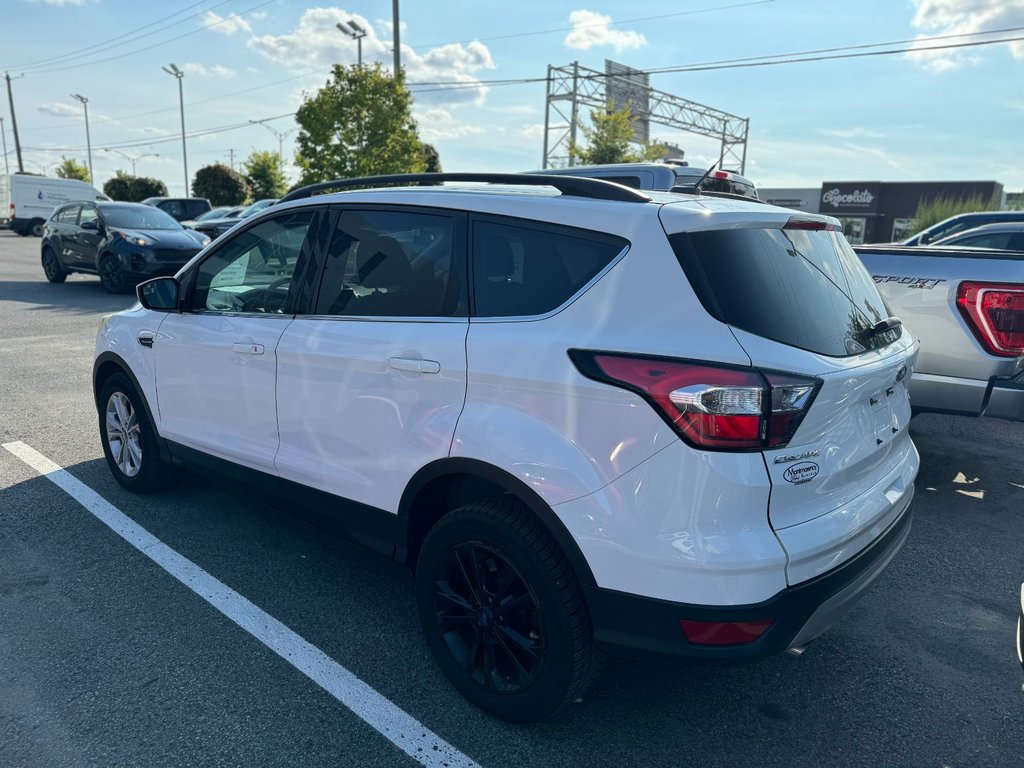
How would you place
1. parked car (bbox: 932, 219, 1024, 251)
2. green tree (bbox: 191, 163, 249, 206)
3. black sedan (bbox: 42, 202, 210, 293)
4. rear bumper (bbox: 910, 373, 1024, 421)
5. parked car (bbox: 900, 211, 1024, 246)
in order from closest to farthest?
1. rear bumper (bbox: 910, 373, 1024, 421)
2. parked car (bbox: 932, 219, 1024, 251)
3. parked car (bbox: 900, 211, 1024, 246)
4. black sedan (bbox: 42, 202, 210, 293)
5. green tree (bbox: 191, 163, 249, 206)

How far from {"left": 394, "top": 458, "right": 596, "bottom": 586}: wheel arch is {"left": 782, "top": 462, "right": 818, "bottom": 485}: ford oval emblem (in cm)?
65

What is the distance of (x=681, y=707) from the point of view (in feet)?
8.97

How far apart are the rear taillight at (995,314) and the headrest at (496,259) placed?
130 inches

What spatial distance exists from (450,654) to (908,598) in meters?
2.31

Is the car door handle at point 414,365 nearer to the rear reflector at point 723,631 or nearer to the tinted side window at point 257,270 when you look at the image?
the tinted side window at point 257,270

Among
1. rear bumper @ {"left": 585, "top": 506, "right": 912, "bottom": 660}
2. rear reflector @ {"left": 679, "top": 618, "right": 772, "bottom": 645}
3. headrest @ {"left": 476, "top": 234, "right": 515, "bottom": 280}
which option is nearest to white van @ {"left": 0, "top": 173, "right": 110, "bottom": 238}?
headrest @ {"left": 476, "top": 234, "right": 515, "bottom": 280}

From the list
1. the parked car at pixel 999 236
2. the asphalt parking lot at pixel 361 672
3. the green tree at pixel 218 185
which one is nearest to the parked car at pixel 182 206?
the green tree at pixel 218 185

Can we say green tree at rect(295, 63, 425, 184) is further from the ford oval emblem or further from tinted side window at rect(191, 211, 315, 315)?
the ford oval emblem

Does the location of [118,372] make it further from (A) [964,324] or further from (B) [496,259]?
(A) [964,324]

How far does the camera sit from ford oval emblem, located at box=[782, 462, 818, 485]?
7.04ft

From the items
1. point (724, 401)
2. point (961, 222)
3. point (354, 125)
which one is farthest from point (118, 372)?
point (354, 125)

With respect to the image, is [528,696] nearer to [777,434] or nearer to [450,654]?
[450,654]

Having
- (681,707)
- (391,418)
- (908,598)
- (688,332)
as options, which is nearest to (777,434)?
(688,332)

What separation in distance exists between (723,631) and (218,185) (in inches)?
1902
